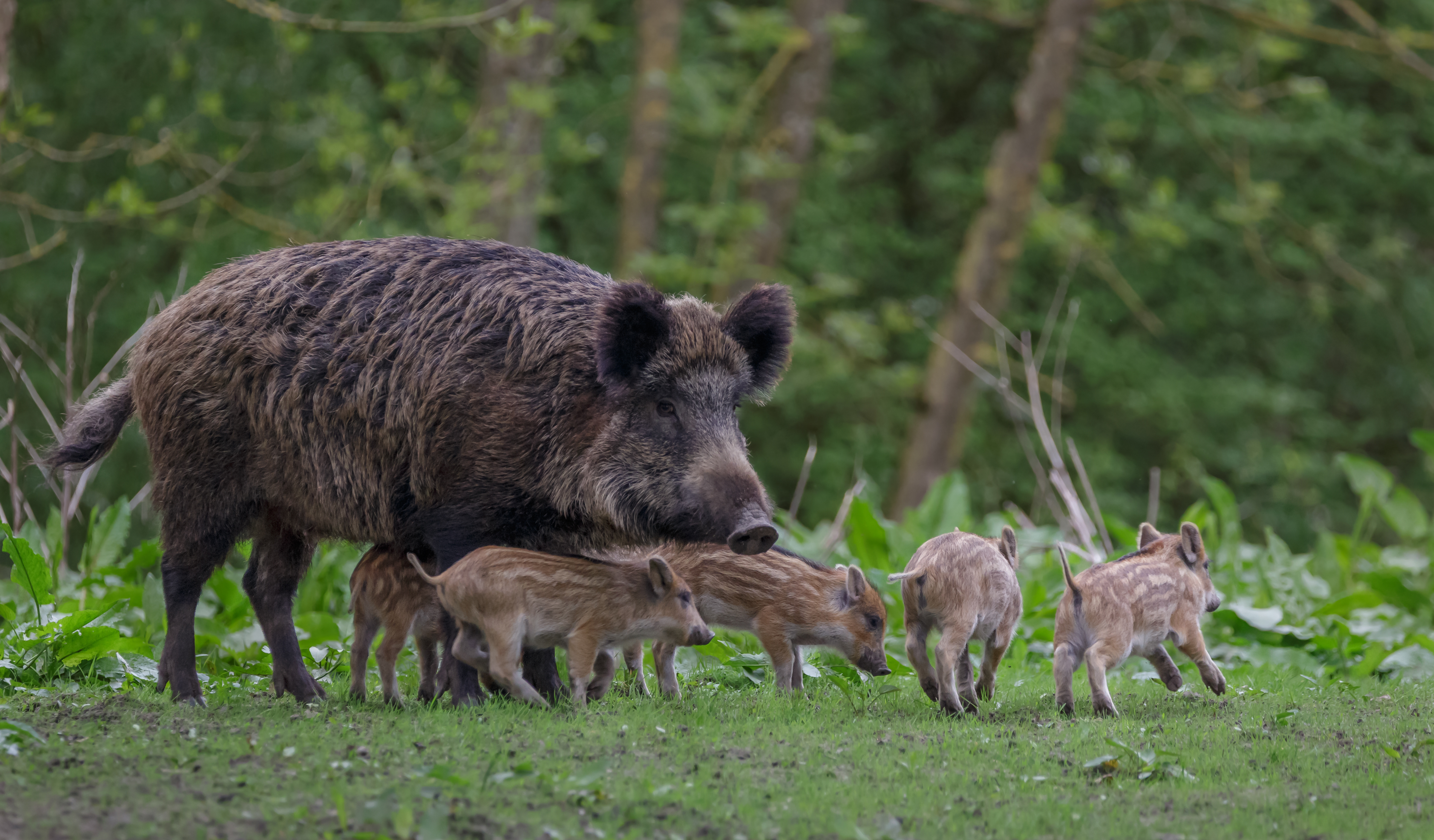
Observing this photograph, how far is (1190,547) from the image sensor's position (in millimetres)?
6625

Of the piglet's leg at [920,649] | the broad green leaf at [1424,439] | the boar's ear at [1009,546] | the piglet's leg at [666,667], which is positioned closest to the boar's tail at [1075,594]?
the boar's ear at [1009,546]

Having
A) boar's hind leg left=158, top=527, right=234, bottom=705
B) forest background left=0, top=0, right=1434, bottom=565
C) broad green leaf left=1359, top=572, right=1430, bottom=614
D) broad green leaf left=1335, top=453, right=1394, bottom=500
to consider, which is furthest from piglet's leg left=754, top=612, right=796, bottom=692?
forest background left=0, top=0, right=1434, bottom=565

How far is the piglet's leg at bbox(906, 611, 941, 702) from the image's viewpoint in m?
6.11

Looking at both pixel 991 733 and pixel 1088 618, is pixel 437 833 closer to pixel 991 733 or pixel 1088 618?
pixel 991 733

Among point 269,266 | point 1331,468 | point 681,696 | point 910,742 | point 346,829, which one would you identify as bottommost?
point 1331,468

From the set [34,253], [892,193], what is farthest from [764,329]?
[892,193]

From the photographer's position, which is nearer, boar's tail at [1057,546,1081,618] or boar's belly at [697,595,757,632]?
boar's tail at [1057,546,1081,618]

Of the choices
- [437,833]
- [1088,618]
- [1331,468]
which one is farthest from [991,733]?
[1331,468]

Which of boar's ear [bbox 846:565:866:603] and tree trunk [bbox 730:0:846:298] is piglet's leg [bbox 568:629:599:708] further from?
tree trunk [bbox 730:0:846:298]

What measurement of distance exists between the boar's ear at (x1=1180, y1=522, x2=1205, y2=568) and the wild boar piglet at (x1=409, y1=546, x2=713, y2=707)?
2196mm

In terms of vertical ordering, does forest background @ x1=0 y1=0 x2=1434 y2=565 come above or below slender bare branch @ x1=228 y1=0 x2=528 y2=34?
below

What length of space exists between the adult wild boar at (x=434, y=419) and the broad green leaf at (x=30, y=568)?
0.78m

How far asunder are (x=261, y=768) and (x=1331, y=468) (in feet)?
66.3

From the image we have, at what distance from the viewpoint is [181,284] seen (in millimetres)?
8773
